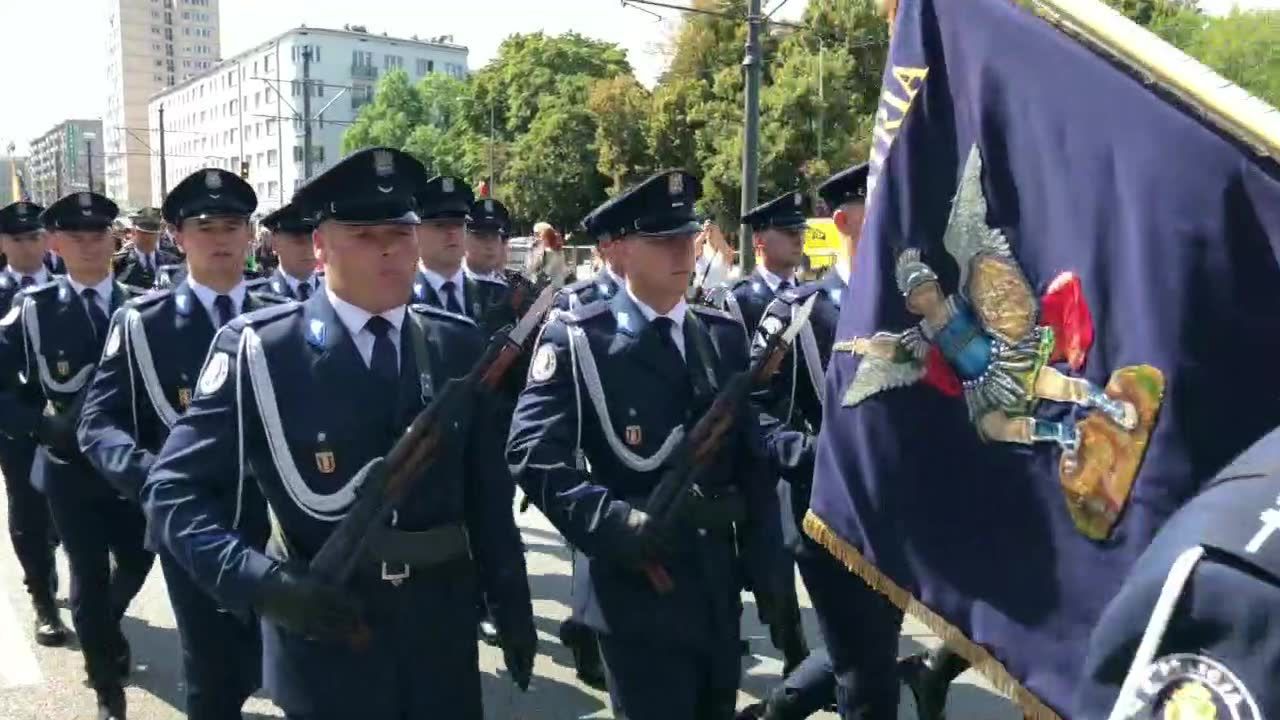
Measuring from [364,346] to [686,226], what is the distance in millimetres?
1269

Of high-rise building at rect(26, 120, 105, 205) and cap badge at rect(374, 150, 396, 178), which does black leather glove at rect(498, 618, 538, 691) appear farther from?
high-rise building at rect(26, 120, 105, 205)

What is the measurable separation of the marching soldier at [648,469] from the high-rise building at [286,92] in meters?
83.1

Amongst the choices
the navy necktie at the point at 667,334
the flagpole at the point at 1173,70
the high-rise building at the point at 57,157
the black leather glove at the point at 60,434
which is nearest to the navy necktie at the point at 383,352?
the navy necktie at the point at 667,334

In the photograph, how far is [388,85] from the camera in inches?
3083

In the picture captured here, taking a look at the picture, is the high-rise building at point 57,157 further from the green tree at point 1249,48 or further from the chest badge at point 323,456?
the chest badge at point 323,456

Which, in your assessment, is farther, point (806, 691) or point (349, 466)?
point (806, 691)

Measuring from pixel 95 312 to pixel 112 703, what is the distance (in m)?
1.87

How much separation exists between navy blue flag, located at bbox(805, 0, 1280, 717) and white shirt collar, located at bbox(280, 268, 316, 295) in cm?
527

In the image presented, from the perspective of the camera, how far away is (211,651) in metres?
3.78

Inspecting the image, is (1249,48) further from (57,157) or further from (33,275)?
(57,157)

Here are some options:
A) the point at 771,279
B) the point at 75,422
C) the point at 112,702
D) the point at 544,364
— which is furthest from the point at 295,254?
the point at 544,364

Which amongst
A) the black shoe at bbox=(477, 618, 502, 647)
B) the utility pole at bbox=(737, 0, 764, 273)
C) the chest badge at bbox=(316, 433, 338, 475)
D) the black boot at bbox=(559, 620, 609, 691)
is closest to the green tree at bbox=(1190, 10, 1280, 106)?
the utility pole at bbox=(737, 0, 764, 273)

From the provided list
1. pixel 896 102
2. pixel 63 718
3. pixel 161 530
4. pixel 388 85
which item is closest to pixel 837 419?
pixel 896 102

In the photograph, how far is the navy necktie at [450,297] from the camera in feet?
23.0
